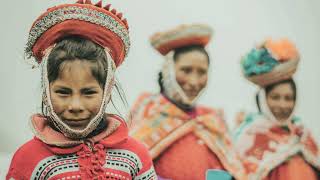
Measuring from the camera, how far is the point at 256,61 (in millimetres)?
2754

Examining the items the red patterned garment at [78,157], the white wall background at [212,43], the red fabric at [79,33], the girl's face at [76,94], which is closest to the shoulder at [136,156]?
the red patterned garment at [78,157]

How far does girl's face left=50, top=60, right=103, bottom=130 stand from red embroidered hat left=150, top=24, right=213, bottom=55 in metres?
0.94

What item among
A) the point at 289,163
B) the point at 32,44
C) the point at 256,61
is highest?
the point at 32,44

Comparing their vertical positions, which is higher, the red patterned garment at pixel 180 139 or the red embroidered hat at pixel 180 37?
the red embroidered hat at pixel 180 37

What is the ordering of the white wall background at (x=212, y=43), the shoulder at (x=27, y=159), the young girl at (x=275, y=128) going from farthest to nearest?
the young girl at (x=275, y=128)
the white wall background at (x=212, y=43)
the shoulder at (x=27, y=159)

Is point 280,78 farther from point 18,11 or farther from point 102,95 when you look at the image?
point 102,95

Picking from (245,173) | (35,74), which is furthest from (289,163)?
(35,74)

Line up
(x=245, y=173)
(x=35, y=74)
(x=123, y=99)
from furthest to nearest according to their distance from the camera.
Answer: (x=245, y=173), (x=35, y=74), (x=123, y=99)

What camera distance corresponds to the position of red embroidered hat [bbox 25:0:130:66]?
1592 mm

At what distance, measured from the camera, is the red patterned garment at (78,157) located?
1564 mm

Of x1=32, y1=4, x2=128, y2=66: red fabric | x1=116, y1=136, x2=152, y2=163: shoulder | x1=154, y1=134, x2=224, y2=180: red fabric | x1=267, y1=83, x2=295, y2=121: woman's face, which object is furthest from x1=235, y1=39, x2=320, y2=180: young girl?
x1=32, y1=4, x2=128, y2=66: red fabric

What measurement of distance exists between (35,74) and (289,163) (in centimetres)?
108

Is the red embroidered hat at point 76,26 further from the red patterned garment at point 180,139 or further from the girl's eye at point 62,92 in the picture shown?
the red patterned garment at point 180,139

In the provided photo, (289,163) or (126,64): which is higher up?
(126,64)
